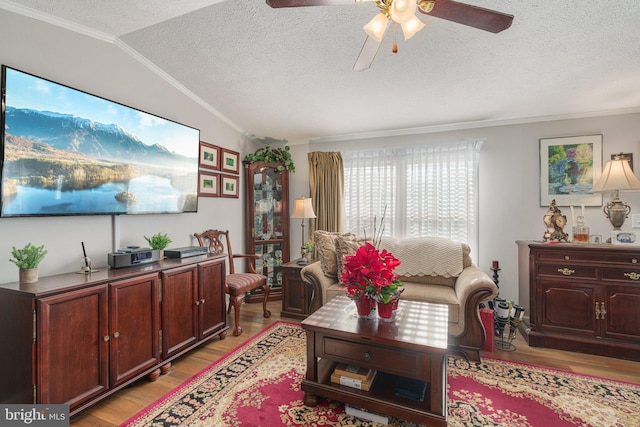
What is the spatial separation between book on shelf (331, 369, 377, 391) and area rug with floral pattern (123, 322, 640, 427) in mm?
185

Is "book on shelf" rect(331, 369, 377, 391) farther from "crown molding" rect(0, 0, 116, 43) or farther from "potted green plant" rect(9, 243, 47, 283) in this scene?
"crown molding" rect(0, 0, 116, 43)

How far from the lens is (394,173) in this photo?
3.89 meters

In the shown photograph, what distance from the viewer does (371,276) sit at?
5.90 ft

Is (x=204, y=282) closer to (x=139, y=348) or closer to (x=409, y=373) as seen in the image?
(x=139, y=348)

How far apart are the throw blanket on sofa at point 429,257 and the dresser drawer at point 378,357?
5.22 feet

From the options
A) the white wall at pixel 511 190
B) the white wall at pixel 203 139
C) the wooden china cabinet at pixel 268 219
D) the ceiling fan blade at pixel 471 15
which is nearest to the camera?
the ceiling fan blade at pixel 471 15

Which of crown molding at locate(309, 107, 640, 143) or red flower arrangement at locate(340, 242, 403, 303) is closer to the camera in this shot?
red flower arrangement at locate(340, 242, 403, 303)

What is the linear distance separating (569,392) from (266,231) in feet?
11.4

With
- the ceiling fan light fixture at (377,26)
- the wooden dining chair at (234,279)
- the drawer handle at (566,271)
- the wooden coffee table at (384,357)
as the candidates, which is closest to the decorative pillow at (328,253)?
the wooden dining chair at (234,279)

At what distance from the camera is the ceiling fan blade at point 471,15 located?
4.28 feet

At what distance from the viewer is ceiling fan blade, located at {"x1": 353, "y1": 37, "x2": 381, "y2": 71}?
161cm

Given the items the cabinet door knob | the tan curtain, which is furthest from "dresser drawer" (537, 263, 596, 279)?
the tan curtain

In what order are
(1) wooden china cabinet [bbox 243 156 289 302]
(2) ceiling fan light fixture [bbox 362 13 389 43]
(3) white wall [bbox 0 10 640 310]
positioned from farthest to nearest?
(1) wooden china cabinet [bbox 243 156 289 302], (3) white wall [bbox 0 10 640 310], (2) ceiling fan light fixture [bbox 362 13 389 43]

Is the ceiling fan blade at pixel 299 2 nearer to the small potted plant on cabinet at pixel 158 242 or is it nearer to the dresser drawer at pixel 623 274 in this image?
the small potted plant on cabinet at pixel 158 242
